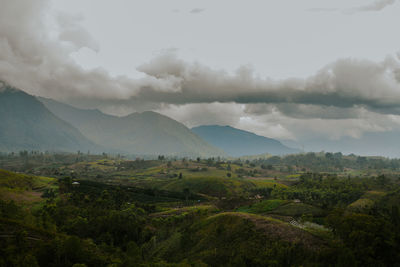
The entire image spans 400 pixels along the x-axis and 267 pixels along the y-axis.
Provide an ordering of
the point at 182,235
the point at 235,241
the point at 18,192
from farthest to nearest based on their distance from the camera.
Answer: the point at 18,192 < the point at 182,235 < the point at 235,241

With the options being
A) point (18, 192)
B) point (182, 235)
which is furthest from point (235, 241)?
point (18, 192)

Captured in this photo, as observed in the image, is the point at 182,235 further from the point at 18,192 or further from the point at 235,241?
the point at 18,192

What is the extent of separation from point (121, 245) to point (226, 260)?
5076 cm

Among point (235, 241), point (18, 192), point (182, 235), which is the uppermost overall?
point (18, 192)

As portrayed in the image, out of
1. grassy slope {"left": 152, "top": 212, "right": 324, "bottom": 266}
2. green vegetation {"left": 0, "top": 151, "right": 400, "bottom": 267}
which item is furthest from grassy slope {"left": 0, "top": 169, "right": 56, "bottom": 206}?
grassy slope {"left": 152, "top": 212, "right": 324, "bottom": 266}

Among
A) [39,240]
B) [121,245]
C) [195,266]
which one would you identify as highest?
[39,240]

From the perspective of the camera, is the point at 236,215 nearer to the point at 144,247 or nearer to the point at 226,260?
the point at 226,260

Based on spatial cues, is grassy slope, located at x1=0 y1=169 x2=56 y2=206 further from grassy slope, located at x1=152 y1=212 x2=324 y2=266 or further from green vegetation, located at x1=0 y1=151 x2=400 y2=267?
grassy slope, located at x1=152 y1=212 x2=324 y2=266

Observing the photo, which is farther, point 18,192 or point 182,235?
point 18,192

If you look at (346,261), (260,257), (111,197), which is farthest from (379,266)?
(111,197)

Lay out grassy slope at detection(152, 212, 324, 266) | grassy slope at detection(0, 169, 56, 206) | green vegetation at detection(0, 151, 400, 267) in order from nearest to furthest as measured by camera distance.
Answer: green vegetation at detection(0, 151, 400, 267)
grassy slope at detection(152, 212, 324, 266)
grassy slope at detection(0, 169, 56, 206)

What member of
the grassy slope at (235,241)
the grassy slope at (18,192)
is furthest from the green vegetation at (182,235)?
the grassy slope at (18,192)

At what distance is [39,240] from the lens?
88125mm

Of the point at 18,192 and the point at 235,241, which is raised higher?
the point at 18,192
